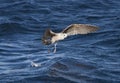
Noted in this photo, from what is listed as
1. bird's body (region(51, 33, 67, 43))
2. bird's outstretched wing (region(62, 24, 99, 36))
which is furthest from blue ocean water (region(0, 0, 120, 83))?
bird's outstretched wing (region(62, 24, 99, 36))

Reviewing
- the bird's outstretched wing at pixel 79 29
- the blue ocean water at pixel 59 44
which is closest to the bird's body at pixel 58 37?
the bird's outstretched wing at pixel 79 29

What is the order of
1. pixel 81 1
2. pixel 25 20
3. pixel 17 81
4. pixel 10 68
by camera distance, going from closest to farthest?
pixel 17 81 < pixel 10 68 < pixel 25 20 < pixel 81 1

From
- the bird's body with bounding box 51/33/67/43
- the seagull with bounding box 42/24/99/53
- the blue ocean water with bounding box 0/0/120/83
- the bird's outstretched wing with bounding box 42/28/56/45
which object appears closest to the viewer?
the bird's outstretched wing with bounding box 42/28/56/45

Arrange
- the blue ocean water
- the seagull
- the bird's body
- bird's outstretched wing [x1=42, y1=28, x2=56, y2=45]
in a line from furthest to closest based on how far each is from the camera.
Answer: the blue ocean water
the bird's body
the seagull
bird's outstretched wing [x1=42, y1=28, x2=56, y2=45]

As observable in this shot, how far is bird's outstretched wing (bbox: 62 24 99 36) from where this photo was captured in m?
19.6

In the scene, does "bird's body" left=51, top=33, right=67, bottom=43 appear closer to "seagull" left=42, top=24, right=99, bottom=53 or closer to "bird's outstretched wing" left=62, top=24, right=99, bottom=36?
"seagull" left=42, top=24, right=99, bottom=53

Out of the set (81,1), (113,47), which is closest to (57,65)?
(113,47)

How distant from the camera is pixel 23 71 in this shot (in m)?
22.9

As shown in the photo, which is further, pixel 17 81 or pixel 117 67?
pixel 117 67

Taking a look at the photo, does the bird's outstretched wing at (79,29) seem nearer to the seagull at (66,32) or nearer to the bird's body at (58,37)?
the seagull at (66,32)

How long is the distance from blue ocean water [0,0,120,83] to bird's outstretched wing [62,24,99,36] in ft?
7.77

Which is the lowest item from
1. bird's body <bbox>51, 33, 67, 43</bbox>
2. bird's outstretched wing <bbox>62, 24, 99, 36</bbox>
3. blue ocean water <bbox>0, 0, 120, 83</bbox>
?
blue ocean water <bbox>0, 0, 120, 83</bbox>

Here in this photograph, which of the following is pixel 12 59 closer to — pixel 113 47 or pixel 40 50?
pixel 40 50

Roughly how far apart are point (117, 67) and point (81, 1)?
1085 cm
